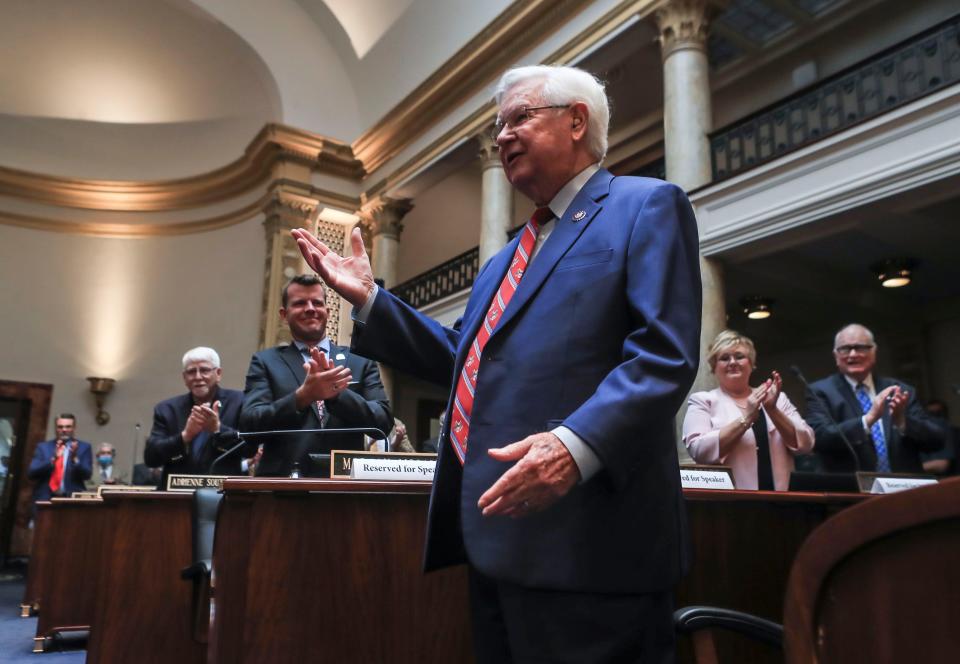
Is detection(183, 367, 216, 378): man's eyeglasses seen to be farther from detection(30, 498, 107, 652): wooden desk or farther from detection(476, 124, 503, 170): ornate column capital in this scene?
detection(476, 124, 503, 170): ornate column capital

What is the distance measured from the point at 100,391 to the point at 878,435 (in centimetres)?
1131

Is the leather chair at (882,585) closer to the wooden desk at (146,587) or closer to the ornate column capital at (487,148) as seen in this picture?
the wooden desk at (146,587)

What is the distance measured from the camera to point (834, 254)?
7.31m

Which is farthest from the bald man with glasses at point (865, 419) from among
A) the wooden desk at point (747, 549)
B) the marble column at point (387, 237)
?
the marble column at point (387, 237)

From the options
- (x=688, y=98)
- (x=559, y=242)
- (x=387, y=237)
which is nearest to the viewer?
(x=559, y=242)

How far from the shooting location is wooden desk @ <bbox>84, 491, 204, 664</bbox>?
2814mm

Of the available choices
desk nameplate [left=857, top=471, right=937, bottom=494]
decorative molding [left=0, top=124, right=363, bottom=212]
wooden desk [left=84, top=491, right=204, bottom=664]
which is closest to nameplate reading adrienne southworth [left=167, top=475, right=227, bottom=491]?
wooden desk [left=84, top=491, right=204, bottom=664]

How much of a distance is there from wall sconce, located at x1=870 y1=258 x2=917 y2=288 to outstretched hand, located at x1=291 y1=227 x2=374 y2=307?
7.21m

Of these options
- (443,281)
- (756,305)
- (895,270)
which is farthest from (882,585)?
(443,281)

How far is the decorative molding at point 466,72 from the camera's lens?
8.76 meters

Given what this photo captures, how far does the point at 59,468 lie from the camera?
7.34 metres

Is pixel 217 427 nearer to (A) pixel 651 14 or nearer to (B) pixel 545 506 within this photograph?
(B) pixel 545 506

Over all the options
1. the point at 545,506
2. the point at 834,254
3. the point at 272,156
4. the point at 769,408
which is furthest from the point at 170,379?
the point at 545,506

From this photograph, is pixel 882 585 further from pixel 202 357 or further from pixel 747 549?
pixel 202 357
